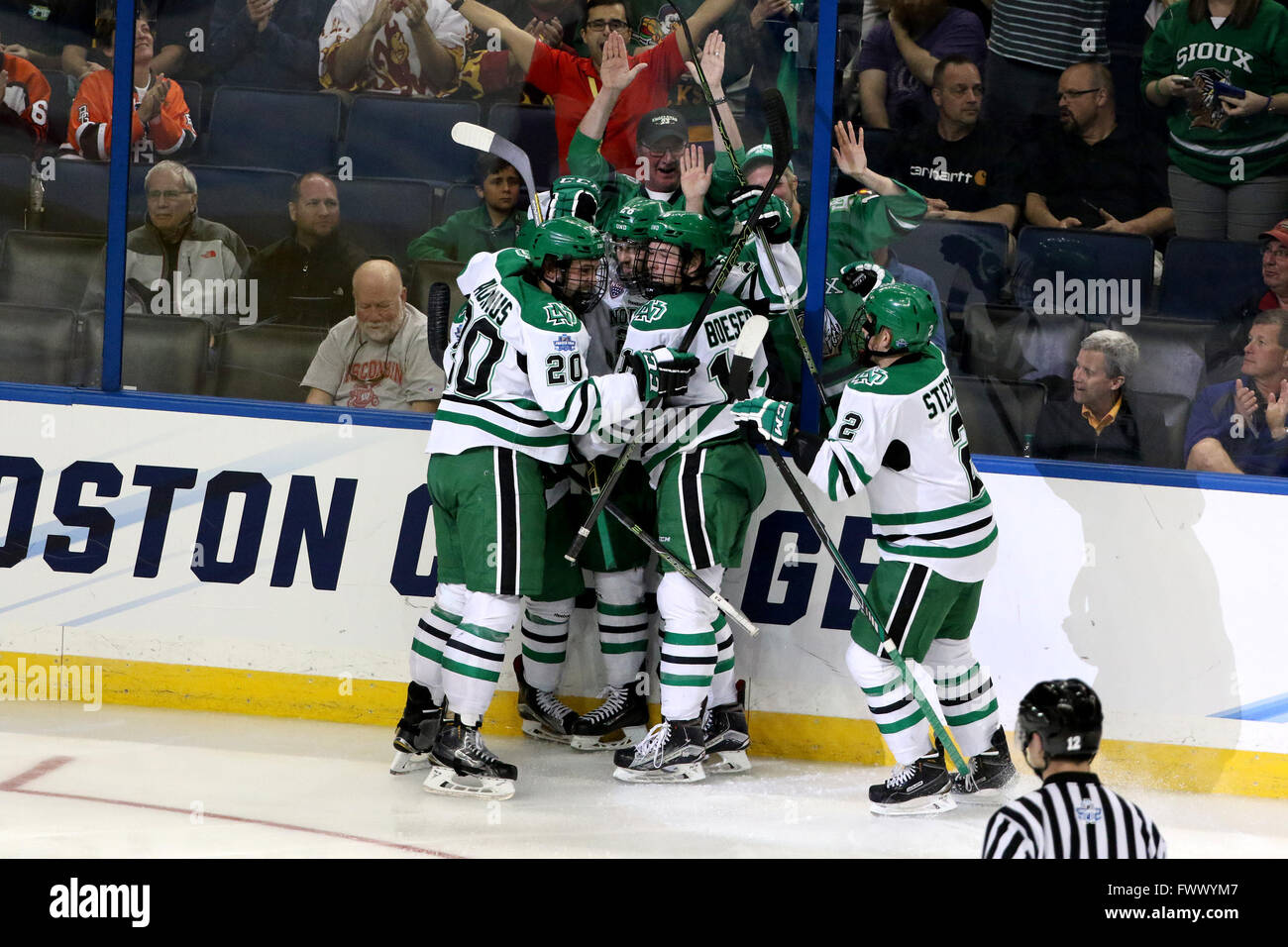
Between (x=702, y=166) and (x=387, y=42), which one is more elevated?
(x=387, y=42)

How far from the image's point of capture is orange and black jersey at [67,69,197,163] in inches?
176

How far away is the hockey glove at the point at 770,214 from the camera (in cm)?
412

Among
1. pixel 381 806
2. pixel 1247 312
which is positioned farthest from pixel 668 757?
pixel 1247 312

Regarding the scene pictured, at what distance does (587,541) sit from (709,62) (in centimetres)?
139

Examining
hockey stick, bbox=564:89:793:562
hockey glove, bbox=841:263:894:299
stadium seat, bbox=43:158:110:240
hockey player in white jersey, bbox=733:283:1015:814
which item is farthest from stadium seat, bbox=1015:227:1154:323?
stadium seat, bbox=43:158:110:240

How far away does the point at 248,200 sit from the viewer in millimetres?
4500

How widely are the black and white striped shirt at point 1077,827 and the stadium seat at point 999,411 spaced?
2.17 meters

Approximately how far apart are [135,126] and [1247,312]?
316 cm

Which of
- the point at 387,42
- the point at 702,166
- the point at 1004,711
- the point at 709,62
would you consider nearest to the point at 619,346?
the point at 702,166

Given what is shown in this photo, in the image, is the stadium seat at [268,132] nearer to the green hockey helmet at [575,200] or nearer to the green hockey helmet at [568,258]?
the green hockey helmet at [575,200]

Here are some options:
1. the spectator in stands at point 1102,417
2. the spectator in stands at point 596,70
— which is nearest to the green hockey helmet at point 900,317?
the spectator in stands at point 1102,417

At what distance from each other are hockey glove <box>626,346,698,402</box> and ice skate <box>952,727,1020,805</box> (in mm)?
1215
